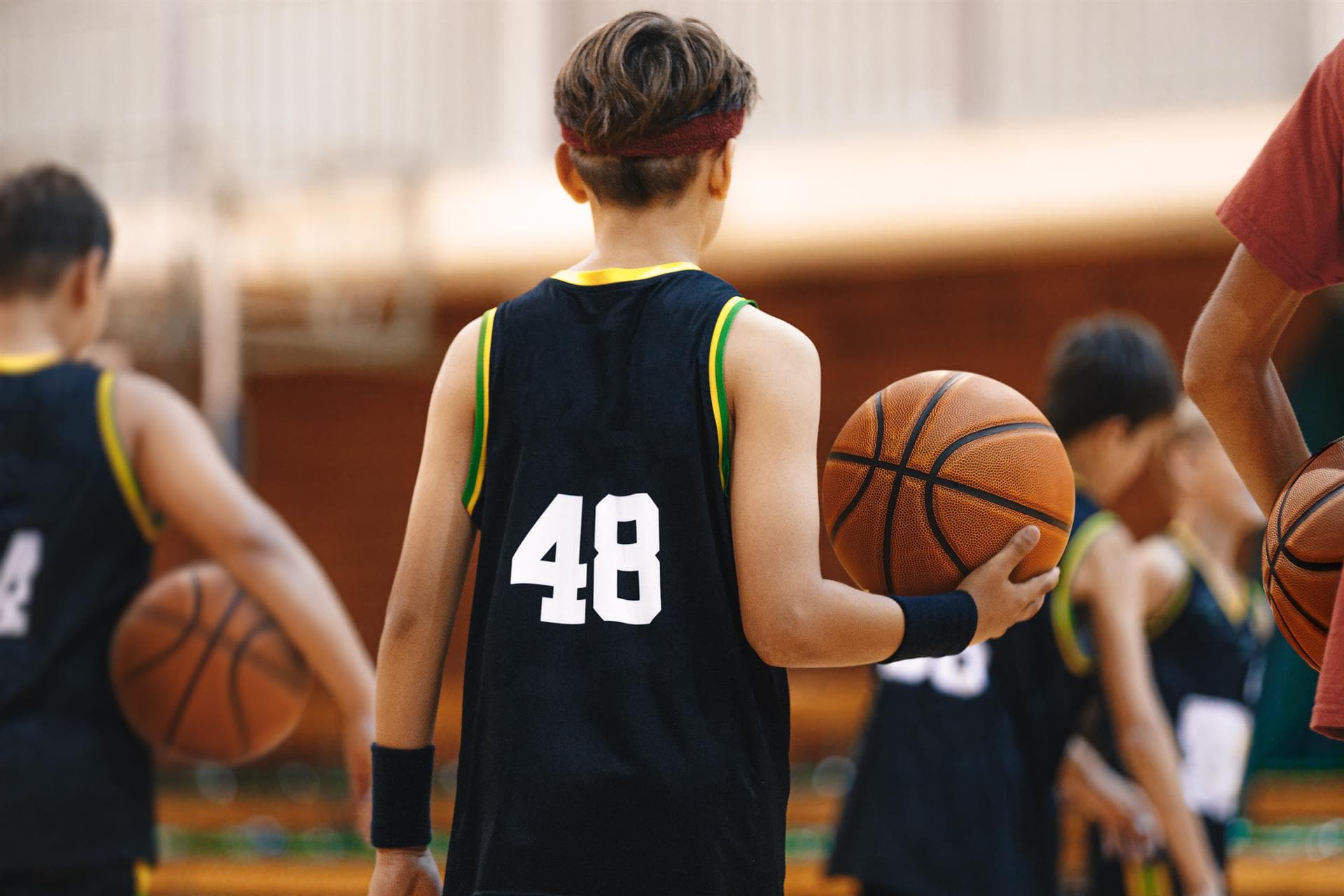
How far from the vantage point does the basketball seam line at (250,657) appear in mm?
3137

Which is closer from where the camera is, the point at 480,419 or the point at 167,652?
the point at 480,419

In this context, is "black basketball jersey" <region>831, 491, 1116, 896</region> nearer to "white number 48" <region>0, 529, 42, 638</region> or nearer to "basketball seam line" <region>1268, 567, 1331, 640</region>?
"basketball seam line" <region>1268, 567, 1331, 640</region>

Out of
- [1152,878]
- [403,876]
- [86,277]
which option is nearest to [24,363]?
[86,277]

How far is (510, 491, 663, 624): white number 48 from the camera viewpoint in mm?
2010

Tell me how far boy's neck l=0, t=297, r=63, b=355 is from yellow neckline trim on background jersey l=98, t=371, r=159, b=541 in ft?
0.70

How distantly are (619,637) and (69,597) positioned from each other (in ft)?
5.29

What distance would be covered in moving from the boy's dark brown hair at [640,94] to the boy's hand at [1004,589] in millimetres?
696

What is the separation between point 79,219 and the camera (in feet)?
10.9

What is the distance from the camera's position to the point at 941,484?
224cm

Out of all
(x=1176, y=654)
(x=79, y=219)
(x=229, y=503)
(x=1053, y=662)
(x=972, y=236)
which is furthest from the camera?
(x=972, y=236)

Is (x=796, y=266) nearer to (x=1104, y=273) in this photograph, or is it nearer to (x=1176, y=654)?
(x=1104, y=273)

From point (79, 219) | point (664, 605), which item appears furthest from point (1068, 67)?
point (664, 605)

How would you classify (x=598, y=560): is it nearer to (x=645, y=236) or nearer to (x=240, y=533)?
(x=645, y=236)

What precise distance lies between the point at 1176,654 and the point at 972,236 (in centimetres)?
492
